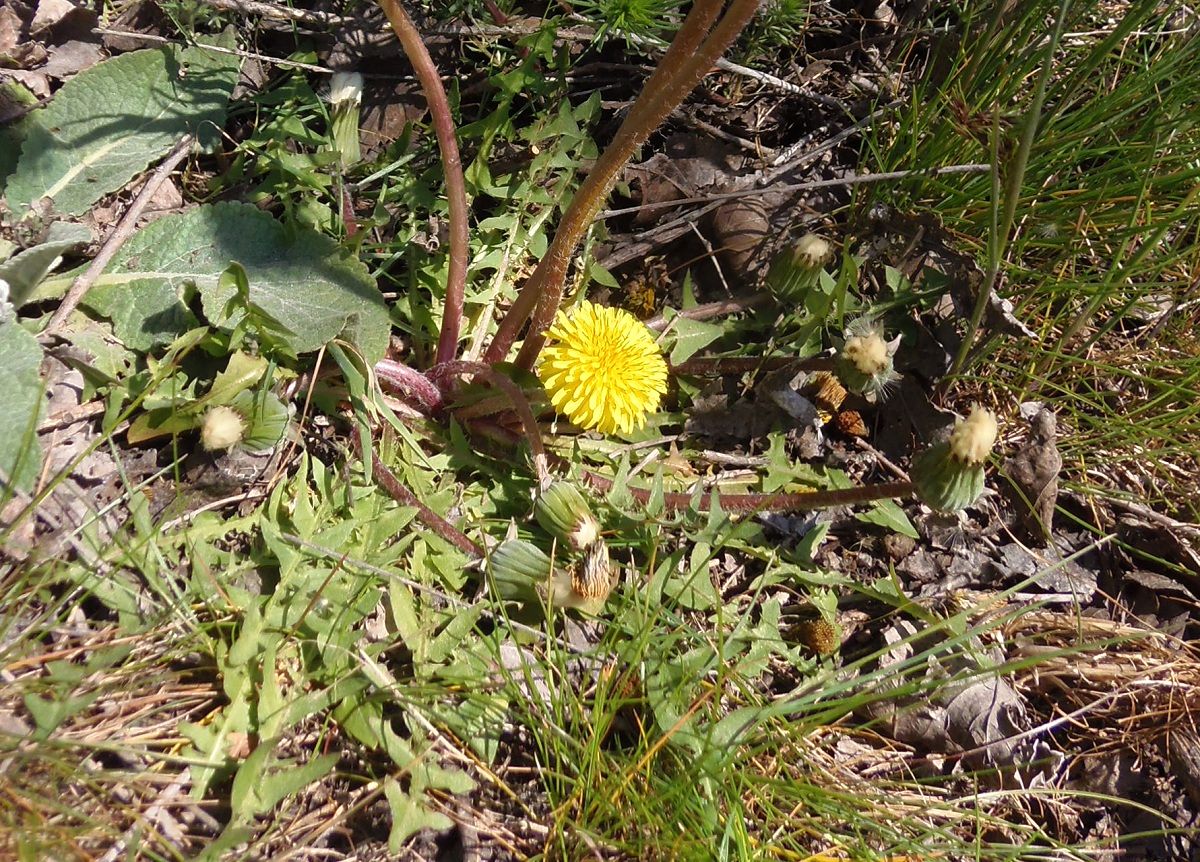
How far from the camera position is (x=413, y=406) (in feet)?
6.53

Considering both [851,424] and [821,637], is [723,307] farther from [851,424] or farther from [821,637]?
[821,637]

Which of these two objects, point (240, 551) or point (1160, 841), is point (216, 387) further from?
point (1160, 841)

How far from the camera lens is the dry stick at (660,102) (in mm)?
1171

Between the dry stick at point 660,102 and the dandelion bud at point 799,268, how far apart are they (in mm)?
569

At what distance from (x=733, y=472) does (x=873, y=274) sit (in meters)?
0.67

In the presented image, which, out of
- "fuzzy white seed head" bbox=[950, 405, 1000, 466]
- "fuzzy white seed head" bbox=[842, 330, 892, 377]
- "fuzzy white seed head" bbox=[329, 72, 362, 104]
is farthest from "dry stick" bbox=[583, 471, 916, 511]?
"fuzzy white seed head" bbox=[329, 72, 362, 104]

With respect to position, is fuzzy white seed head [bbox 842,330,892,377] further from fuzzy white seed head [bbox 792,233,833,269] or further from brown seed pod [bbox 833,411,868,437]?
brown seed pod [bbox 833,411,868,437]

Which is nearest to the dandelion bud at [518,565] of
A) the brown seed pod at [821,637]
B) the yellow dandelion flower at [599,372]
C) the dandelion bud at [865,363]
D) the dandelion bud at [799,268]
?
the yellow dandelion flower at [599,372]

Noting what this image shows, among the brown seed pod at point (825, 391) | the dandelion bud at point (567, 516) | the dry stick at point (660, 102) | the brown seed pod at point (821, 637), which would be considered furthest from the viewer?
the brown seed pod at point (825, 391)

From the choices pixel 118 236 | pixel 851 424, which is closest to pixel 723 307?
pixel 851 424

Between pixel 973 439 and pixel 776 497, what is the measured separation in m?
0.42

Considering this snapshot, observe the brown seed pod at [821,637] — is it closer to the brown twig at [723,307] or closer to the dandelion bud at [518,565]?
the dandelion bud at [518,565]

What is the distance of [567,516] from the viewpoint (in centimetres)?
169

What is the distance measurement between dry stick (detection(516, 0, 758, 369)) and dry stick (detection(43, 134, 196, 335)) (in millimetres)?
907
